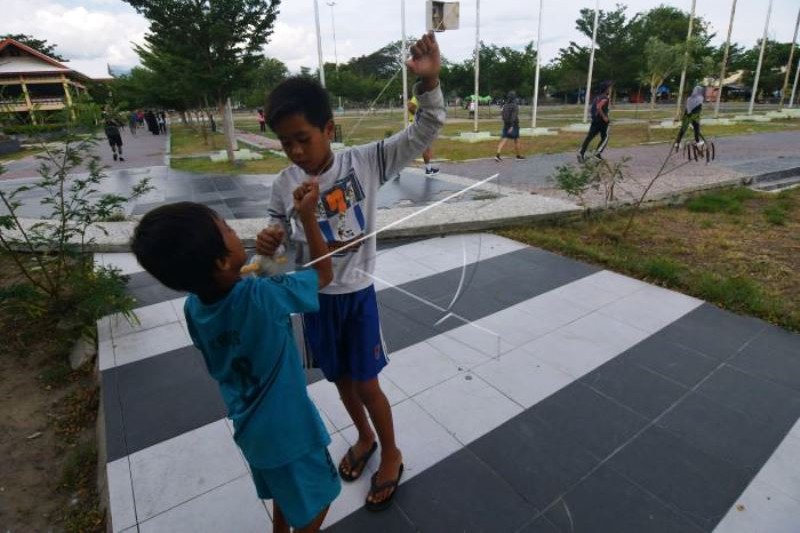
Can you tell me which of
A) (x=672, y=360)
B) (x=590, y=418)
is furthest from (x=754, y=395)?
(x=590, y=418)

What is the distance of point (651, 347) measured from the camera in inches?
132

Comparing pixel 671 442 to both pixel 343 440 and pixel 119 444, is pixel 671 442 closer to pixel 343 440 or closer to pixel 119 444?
pixel 343 440

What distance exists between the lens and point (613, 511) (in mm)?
2064

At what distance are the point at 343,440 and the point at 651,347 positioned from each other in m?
2.36

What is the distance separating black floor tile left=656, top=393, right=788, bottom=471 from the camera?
2357mm

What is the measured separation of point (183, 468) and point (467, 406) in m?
1.63

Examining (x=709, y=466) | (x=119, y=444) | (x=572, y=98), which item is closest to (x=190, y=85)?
(x=119, y=444)

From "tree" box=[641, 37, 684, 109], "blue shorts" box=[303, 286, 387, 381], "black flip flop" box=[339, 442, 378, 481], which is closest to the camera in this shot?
"blue shorts" box=[303, 286, 387, 381]

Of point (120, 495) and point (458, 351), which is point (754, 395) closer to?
point (458, 351)

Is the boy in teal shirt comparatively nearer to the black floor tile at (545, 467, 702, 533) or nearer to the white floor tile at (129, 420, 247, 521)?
the white floor tile at (129, 420, 247, 521)

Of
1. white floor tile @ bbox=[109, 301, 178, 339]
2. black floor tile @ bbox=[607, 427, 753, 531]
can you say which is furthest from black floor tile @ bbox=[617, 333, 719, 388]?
white floor tile @ bbox=[109, 301, 178, 339]

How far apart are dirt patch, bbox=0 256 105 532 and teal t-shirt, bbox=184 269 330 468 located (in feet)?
4.40

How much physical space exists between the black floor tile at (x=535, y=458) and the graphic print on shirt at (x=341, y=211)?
140cm

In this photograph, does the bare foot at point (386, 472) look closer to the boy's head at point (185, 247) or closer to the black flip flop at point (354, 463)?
the black flip flop at point (354, 463)
